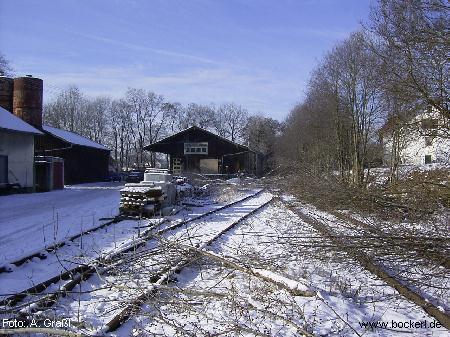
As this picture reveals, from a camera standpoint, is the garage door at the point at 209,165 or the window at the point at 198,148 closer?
the window at the point at 198,148

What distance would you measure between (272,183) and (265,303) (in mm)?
15711

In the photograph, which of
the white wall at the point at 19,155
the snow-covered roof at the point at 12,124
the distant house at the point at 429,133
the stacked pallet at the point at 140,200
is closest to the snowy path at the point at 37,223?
the stacked pallet at the point at 140,200

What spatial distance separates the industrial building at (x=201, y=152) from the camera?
49.9 meters

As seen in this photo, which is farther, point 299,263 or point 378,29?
point 378,29

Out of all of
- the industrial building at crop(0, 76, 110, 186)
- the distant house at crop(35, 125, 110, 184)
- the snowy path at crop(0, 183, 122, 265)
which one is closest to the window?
the distant house at crop(35, 125, 110, 184)

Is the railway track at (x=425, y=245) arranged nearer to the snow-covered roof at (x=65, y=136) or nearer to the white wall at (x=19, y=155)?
the white wall at (x=19, y=155)

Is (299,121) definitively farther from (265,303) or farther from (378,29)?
(265,303)

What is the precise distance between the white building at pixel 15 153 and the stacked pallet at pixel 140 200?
11929mm

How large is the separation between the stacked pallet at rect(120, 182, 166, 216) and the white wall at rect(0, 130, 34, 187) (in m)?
12.6

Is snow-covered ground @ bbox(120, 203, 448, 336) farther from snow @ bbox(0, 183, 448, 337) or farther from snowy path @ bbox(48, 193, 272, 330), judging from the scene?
snowy path @ bbox(48, 193, 272, 330)

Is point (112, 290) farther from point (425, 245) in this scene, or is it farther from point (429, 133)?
point (429, 133)

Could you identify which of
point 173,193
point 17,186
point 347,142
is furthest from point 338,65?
point 17,186

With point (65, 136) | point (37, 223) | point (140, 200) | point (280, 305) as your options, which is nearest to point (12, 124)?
point (140, 200)

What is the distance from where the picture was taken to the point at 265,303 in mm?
5547
